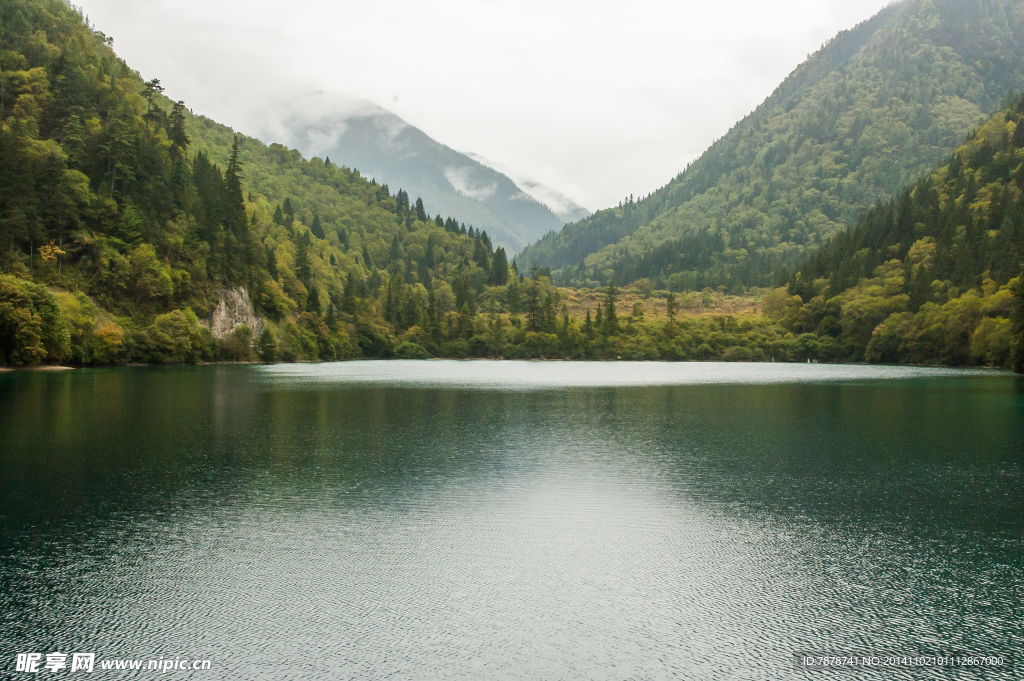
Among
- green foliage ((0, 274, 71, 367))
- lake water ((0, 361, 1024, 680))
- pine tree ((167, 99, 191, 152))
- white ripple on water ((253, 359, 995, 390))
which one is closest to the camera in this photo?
lake water ((0, 361, 1024, 680))

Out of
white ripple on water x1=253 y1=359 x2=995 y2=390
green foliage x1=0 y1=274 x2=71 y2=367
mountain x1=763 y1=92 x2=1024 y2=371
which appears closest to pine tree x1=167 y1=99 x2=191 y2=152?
white ripple on water x1=253 y1=359 x2=995 y2=390

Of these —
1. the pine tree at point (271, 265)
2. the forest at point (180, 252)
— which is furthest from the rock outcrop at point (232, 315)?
the pine tree at point (271, 265)

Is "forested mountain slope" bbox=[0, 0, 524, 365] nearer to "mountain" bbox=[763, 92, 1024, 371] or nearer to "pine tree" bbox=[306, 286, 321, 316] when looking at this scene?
"pine tree" bbox=[306, 286, 321, 316]

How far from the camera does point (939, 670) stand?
41.4 feet

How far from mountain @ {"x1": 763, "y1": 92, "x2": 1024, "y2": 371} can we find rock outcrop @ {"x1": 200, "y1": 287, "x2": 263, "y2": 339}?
13796 cm

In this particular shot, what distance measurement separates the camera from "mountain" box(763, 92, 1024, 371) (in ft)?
405

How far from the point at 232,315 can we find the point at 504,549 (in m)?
143

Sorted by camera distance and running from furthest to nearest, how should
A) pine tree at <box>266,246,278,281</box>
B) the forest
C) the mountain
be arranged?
pine tree at <box>266,246,278,281</box>, the mountain, the forest

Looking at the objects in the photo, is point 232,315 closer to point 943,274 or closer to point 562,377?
point 562,377

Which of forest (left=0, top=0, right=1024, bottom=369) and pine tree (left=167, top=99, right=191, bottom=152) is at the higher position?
pine tree (left=167, top=99, right=191, bottom=152)

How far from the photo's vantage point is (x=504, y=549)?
19.1 metres

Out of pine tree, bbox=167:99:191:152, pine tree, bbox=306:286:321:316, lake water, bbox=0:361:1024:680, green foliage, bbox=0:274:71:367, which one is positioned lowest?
lake water, bbox=0:361:1024:680

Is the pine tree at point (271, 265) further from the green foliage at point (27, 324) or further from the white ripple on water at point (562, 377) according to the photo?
the green foliage at point (27, 324)

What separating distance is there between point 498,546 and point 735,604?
264 inches
